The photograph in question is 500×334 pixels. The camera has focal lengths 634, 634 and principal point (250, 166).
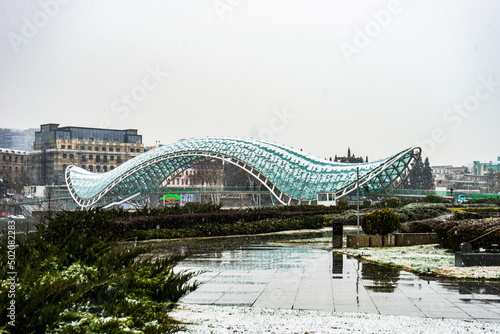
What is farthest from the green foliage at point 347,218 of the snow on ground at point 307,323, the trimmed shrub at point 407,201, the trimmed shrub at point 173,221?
the snow on ground at point 307,323

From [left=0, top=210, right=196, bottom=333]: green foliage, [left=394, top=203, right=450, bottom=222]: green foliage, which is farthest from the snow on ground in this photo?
[left=394, top=203, right=450, bottom=222]: green foliage

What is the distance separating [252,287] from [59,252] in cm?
430

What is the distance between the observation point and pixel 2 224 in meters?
63.3

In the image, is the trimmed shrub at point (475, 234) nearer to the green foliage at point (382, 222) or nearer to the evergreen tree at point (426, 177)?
the green foliage at point (382, 222)

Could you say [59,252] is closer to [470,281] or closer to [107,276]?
[107,276]

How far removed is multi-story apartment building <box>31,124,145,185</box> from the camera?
152 meters

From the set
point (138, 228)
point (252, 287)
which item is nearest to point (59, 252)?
point (252, 287)

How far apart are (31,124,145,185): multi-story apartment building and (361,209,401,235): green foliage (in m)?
132

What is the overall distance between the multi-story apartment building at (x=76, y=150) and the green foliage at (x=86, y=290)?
14207 cm

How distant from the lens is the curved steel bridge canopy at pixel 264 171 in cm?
7306

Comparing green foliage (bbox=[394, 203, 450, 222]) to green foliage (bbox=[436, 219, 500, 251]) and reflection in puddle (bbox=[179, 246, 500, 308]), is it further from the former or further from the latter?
reflection in puddle (bbox=[179, 246, 500, 308])

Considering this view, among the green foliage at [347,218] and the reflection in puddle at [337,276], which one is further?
the green foliage at [347,218]

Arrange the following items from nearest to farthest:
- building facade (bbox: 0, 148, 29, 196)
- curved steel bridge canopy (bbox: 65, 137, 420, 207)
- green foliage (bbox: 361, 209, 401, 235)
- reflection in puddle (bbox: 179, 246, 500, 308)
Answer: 1. reflection in puddle (bbox: 179, 246, 500, 308)
2. green foliage (bbox: 361, 209, 401, 235)
3. curved steel bridge canopy (bbox: 65, 137, 420, 207)
4. building facade (bbox: 0, 148, 29, 196)

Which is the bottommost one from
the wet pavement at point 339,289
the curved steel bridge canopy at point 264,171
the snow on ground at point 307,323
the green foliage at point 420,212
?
the snow on ground at point 307,323
